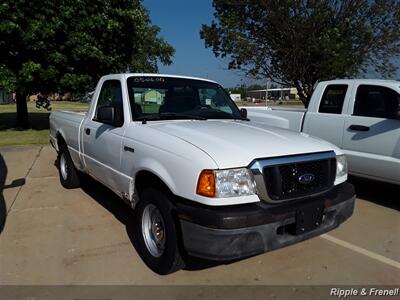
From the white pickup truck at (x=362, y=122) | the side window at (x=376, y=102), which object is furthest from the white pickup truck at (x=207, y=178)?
the side window at (x=376, y=102)

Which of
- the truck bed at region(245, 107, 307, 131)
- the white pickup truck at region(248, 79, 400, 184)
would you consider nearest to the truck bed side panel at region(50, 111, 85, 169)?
the truck bed at region(245, 107, 307, 131)

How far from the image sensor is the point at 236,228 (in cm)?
312

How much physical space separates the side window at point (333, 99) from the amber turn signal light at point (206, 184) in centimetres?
416

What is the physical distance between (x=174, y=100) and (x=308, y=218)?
2.21 meters

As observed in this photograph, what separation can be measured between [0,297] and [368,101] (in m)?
5.55

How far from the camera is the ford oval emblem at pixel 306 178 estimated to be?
3478 mm

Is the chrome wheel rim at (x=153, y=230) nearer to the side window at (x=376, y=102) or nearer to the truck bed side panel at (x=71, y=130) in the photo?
the truck bed side panel at (x=71, y=130)

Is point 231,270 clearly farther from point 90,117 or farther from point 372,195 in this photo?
point 372,195

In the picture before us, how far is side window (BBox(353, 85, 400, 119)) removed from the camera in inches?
235

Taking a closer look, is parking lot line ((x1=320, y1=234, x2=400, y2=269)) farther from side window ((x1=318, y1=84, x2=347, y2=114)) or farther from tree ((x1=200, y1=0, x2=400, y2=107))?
tree ((x1=200, y1=0, x2=400, y2=107))

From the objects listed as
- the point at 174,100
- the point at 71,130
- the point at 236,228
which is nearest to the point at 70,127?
the point at 71,130

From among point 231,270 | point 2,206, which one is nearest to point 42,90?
point 2,206

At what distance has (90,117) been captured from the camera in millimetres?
5621

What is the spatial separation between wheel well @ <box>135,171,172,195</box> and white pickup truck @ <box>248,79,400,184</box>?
3.66 m
